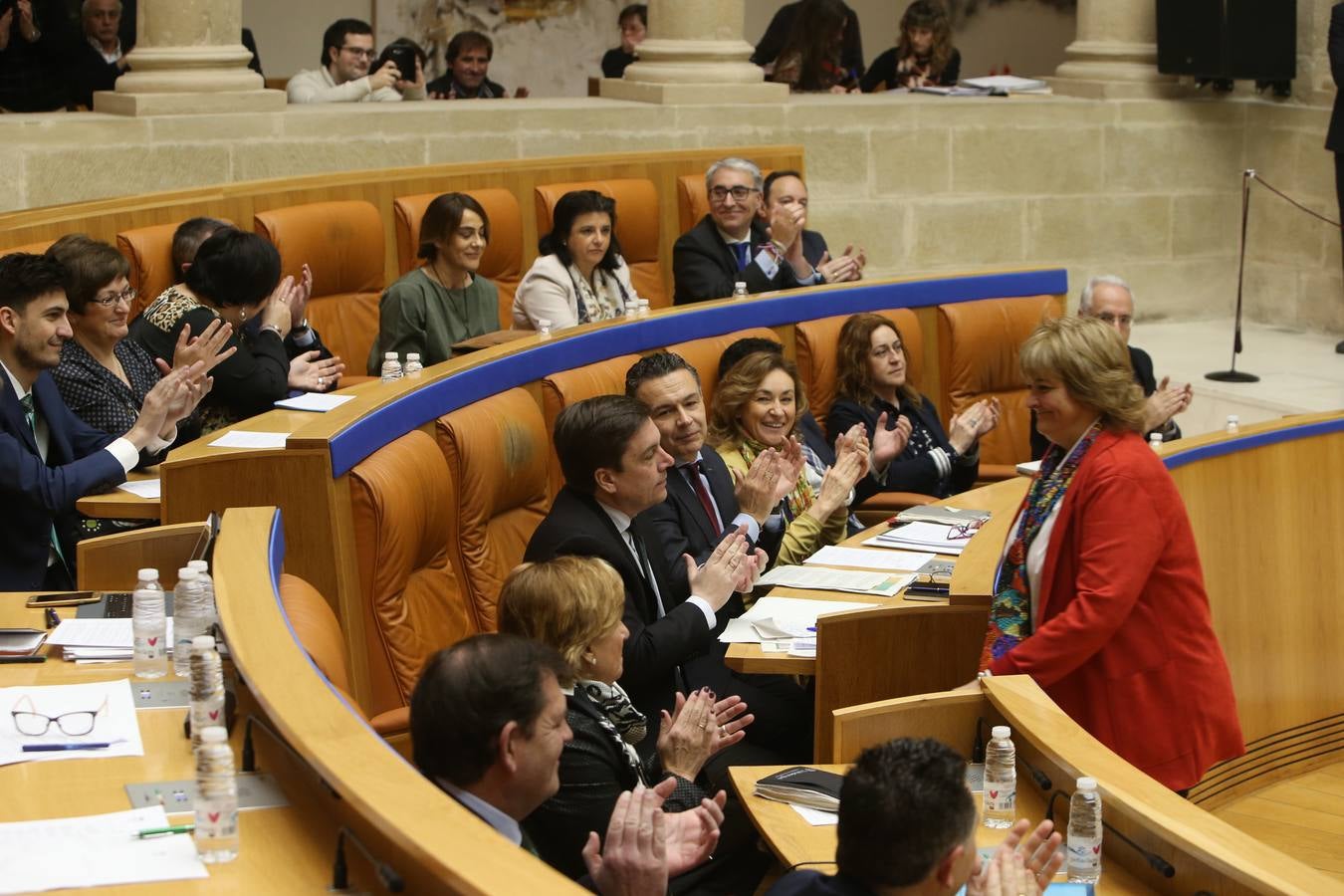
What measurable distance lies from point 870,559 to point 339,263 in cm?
273

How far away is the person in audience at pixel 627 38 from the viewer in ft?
32.1

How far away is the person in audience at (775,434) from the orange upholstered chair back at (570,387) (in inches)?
11.6

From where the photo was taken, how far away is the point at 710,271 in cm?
661

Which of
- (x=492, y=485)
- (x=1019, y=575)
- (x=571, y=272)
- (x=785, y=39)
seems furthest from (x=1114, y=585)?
(x=785, y=39)

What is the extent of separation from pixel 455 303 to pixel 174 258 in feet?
3.20

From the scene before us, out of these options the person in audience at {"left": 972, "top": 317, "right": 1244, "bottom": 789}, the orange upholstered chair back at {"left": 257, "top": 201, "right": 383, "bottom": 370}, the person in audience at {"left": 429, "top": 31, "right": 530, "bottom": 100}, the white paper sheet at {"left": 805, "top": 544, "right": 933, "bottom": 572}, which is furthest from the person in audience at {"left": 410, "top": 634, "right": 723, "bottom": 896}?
the person in audience at {"left": 429, "top": 31, "right": 530, "bottom": 100}

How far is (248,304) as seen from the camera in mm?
4820

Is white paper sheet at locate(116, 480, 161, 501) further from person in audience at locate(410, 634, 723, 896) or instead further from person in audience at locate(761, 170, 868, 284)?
person in audience at locate(761, 170, 868, 284)

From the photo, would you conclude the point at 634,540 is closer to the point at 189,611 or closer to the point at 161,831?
the point at 189,611

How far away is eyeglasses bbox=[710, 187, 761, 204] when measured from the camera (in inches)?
265

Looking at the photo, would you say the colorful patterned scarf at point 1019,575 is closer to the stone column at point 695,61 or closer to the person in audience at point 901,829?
the person in audience at point 901,829

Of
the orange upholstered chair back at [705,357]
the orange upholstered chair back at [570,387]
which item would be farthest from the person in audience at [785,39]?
the orange upholstered chair back at [570,387]

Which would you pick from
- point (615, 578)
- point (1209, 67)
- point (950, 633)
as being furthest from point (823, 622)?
point (1209, 67)

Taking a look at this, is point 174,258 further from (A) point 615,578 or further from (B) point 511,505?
(A) point 615,578
